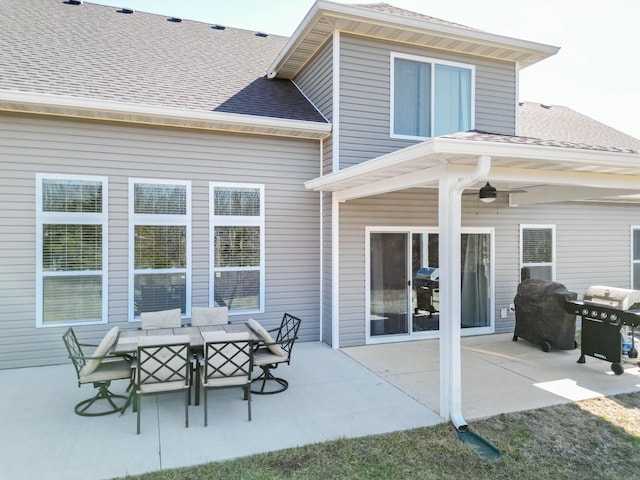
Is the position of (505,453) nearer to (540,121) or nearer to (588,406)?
(588,406)

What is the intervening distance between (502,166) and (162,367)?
3897 mm

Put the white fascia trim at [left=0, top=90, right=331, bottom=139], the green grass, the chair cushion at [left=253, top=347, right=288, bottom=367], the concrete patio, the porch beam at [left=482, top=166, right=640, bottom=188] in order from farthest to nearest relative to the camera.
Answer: the white fascia trim at [left=0, top=90, right=331, bottom=139], the chair cushion at [left=253, top=347, right=288, bottom=367], the porch beam at [left=482, top=166, right=640, bottom=188], the concrete patio, the green grass

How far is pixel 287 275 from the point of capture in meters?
6.76

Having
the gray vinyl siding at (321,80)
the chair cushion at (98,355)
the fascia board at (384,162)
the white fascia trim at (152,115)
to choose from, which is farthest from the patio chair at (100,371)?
the gray vinyl siding at (321,80)

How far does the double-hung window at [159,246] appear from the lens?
19.5 feet

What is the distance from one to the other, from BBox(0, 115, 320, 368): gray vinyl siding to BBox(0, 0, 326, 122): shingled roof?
1.65 feet

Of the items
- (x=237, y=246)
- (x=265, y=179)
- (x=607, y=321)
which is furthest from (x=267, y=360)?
(x=607, y=321)

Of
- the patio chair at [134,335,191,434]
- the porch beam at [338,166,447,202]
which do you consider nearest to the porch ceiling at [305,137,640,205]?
the porch beam at [338,166,447,202]

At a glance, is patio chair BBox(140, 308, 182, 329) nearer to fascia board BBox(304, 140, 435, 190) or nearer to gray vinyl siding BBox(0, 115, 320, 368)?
gray vinyl siding BBox(0, 115, 320, 368)

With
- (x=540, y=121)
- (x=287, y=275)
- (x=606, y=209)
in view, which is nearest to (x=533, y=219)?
(x=606, y=209)

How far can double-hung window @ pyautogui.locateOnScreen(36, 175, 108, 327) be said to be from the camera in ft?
18.2

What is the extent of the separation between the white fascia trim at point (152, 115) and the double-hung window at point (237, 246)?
0.93m

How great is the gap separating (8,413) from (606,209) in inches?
435

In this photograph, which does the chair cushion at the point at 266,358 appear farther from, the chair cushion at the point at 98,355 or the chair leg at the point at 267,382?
the chair cushion at the point at 98,355
